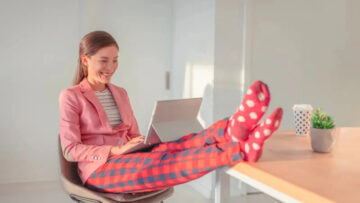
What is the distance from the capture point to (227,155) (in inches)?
46.1

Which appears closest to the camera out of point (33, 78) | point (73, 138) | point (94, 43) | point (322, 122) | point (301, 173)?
point (301, 173)

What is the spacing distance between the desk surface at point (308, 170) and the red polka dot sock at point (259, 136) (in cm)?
3

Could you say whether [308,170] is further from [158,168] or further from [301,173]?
[158,168]

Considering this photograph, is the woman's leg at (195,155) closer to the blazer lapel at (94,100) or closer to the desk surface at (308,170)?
the desk surface at (308,170)

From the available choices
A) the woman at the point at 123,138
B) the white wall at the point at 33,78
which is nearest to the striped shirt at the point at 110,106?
the woman at the point at 123,138

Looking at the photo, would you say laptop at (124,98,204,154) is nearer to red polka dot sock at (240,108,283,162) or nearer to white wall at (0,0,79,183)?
red polka dot sock at (240,108,283,162)

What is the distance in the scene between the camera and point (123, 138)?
6.21 feet

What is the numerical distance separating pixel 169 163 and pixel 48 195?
5.53 feet

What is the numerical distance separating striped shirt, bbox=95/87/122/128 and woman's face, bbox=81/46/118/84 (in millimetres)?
81

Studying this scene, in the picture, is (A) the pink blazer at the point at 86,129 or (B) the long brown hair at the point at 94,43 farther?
(B) the long brown hair at the point at 94,43

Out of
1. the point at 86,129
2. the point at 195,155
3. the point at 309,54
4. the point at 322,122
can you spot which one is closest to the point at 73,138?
the point at 86,129

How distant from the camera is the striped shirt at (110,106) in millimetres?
1901

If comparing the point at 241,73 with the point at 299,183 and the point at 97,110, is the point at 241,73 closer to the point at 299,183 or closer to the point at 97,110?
the point at 97,110

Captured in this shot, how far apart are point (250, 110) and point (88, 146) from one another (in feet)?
2.52
